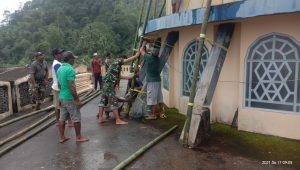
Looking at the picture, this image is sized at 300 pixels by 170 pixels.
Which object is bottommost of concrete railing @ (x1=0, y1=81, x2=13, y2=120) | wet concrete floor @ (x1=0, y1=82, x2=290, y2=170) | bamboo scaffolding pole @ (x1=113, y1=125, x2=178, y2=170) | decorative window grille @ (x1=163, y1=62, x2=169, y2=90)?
wet concrete floor @ (x1=0, y1=82, x2=290, y2=170)

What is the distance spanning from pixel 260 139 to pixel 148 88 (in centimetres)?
300

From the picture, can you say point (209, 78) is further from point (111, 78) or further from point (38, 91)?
point (38, 91)

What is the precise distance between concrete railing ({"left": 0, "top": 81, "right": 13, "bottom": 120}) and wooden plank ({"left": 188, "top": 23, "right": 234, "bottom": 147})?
593cm

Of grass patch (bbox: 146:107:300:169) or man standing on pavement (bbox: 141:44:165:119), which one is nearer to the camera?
grass patch (bbox: 146:107:300:169)

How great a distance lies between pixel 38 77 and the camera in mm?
9930

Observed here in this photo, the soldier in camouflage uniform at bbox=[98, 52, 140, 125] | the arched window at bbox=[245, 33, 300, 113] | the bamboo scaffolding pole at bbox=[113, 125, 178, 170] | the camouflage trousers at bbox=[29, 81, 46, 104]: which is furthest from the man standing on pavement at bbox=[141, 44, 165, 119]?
the camouflage trousers at bbox=[29, 81, 46, 104]

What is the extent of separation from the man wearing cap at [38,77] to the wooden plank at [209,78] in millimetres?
5057

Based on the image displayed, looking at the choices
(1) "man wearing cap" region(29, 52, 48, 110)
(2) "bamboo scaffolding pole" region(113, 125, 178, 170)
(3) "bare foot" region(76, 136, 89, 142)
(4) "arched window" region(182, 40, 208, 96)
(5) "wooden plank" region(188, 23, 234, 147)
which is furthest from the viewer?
(1) "man wearing cap" region(29, 52, 48, 110)

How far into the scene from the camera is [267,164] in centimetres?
535

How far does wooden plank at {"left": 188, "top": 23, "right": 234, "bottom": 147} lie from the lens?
618cm

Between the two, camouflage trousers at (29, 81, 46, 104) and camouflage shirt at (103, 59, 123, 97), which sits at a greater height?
camouflage shirt at (103, 59, 123, 97)

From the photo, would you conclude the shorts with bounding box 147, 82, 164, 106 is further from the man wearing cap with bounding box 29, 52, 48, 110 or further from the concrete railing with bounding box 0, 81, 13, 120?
the concrete railing with bounding box 0, 81, 13, 120

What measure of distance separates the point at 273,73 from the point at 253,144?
1.49 meters

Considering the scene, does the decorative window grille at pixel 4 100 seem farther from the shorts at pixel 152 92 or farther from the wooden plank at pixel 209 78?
the wooden plank at pixel 209 78
